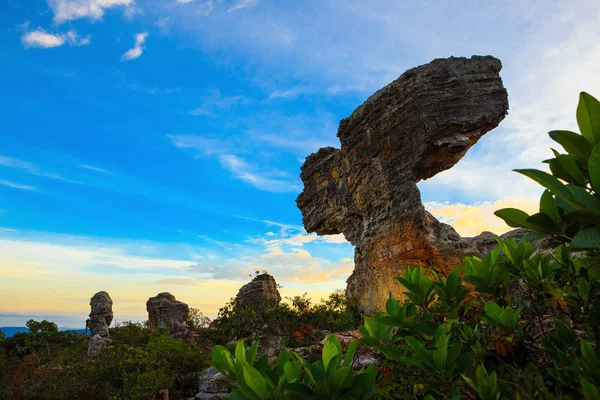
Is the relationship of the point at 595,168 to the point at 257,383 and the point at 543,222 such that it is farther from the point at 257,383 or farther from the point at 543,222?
the point at 257,383

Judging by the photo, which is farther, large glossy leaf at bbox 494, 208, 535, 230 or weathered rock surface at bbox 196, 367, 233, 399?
weathered rock surface at bbox 196, 367, 233, 399

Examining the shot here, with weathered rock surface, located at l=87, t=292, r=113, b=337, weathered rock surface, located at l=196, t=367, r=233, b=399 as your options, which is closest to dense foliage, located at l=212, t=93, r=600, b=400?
weathered rock surface, located at l=196, t=367, r=233, b=399

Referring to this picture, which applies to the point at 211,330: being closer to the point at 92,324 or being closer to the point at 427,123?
the point at 427,123

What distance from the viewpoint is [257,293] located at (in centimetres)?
2325

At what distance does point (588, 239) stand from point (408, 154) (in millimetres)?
13331

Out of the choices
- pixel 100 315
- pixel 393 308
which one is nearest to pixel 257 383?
pixel 393 308

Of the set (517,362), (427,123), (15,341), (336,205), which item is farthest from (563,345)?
(15,341)

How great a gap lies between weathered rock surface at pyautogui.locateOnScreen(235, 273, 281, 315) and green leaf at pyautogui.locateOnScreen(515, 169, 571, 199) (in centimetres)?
2153

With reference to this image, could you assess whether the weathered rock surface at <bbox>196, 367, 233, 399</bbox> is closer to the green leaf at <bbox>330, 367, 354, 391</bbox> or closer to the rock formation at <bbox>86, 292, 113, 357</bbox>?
the green leaf at <bbox>330, 367, 354, 391</bbox>

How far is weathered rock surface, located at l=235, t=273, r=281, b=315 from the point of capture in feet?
74.1

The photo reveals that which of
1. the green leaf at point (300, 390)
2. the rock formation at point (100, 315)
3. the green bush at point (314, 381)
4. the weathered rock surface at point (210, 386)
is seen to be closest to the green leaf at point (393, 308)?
the green bush at point (314, 381)

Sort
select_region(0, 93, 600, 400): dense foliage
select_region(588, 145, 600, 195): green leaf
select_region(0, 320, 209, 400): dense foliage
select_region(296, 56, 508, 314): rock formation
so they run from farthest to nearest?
select_region(296, 56, 508, 314): rock formation, select_region(0, 320, 209, 400): dense foliage, select_region(0, 93, 600, 400): dense foliage, select_region(588, 145, 600, 195): green leaf

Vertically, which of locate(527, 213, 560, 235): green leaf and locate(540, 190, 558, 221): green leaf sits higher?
locate(540, 190, 558, 221): green leaf

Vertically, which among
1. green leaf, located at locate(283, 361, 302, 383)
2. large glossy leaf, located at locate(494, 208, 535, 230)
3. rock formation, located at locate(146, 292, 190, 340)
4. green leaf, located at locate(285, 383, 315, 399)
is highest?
large glossy leaf, located at locate(494, 208, 535, 230)
